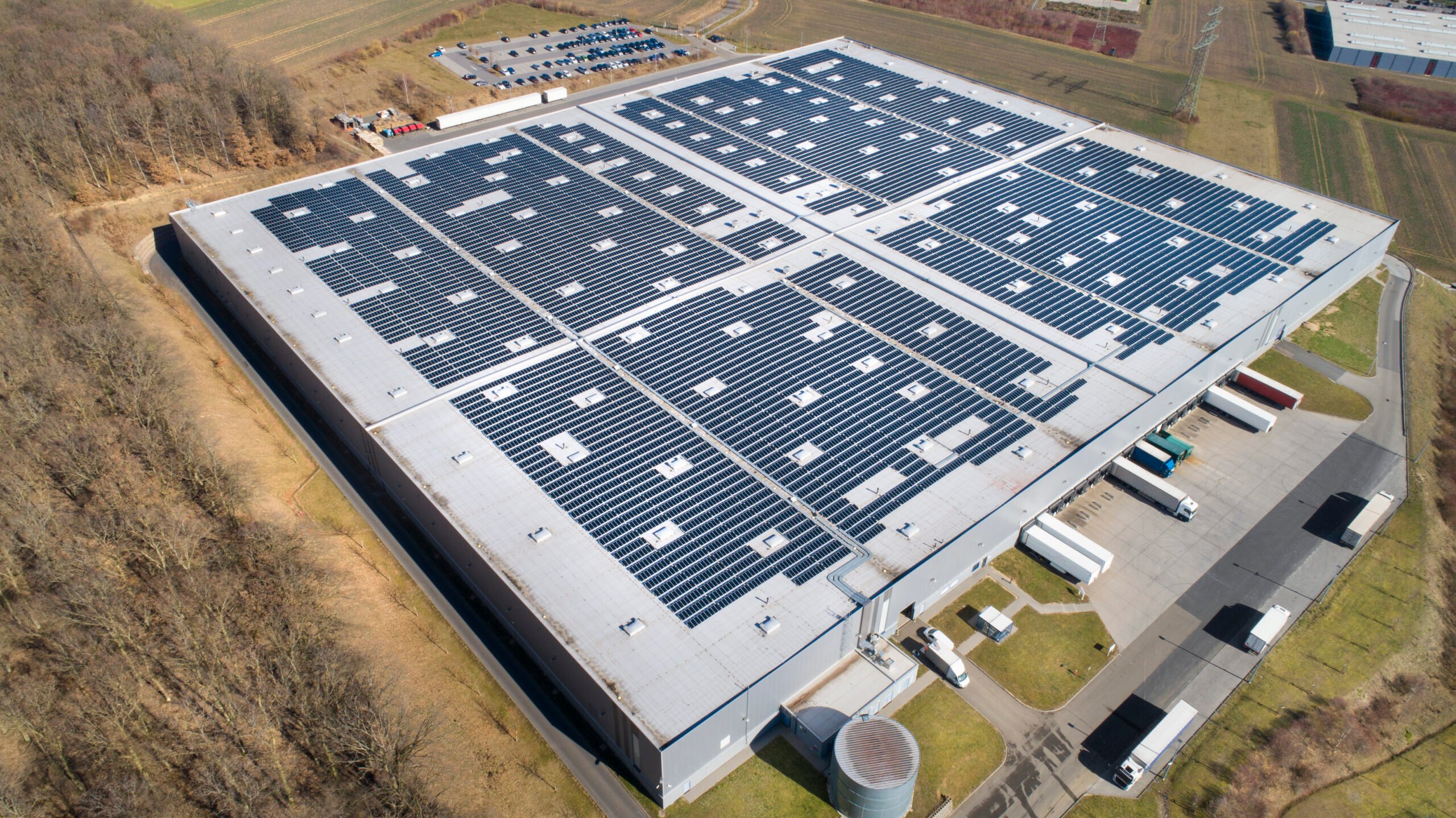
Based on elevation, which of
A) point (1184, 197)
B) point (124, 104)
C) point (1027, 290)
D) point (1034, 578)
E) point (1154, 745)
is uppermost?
point (1184, 197)

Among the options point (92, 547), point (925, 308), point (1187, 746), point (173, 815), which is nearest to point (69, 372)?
point (92, 547)

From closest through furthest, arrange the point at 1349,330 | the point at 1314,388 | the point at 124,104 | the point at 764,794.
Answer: the point at 764,794 < the point at 1314,388 < the point at 1349,330 < the point at 124,104

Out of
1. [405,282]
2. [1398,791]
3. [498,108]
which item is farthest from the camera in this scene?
Result: [498,108]

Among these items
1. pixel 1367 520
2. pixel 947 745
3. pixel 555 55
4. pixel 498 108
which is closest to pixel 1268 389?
pixel 1367 520

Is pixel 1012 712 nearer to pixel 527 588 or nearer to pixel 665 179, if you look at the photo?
pixel 527 588

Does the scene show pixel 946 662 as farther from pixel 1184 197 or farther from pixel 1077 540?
pixel 1184 197

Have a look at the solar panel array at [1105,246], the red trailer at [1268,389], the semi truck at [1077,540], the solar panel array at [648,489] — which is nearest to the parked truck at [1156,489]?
the semi truck at [1077,540]

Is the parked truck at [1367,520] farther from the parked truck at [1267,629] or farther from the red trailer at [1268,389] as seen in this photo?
the red trailer at [1268,389]

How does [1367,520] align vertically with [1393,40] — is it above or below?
below

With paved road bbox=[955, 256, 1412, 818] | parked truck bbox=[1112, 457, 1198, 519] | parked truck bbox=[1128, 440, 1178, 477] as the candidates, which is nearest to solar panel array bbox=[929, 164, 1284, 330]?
parked truck bbox=[1128, 440, 1178, 477]
